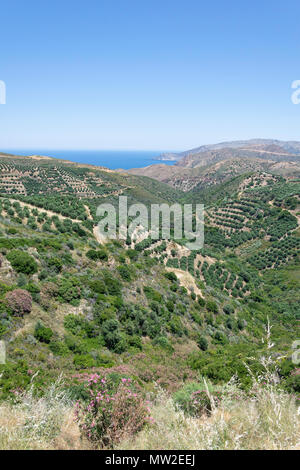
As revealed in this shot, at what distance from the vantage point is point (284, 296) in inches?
1487

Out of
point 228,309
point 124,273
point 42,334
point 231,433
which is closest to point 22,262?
point 42,334

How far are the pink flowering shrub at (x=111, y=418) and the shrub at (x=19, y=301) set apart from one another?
24.6 ft

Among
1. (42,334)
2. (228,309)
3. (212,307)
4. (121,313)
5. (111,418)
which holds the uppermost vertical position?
(111,418)

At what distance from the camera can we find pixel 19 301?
455 inches

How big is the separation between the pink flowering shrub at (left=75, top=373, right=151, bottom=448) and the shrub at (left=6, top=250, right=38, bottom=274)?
1049cm

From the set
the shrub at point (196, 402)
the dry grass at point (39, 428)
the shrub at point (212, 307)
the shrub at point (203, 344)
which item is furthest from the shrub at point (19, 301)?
the shrub at point (212, 307)

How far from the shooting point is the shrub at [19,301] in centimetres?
1132

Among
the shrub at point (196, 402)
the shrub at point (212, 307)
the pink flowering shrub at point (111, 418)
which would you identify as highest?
the pink flowering shrub at point (111, 418)

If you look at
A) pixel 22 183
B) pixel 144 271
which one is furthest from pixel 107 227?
pixel 22 183

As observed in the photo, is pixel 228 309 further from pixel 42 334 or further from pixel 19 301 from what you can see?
pixel 19 301

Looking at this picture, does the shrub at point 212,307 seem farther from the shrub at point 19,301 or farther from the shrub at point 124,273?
the shrub at point 19,301

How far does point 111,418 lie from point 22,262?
A: 457 inches
